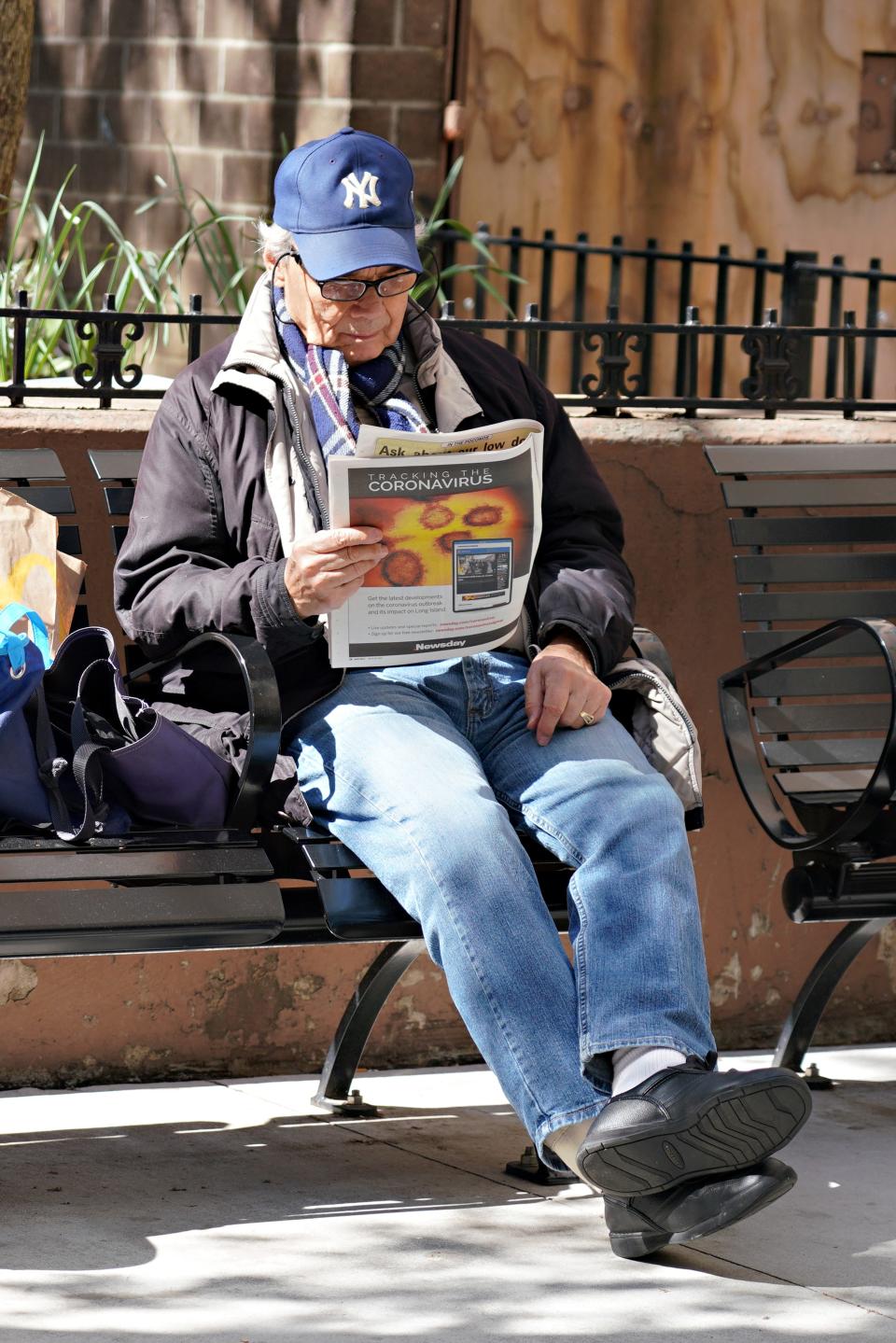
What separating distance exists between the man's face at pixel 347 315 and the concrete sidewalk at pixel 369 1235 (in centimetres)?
146

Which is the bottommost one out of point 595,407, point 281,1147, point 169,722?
point 281,1147

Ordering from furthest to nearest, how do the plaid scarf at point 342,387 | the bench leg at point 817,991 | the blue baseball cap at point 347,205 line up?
the bench leg at point 817,991 → the plaid scarf at point 342,387 → the blue baseball cap at point 347,205

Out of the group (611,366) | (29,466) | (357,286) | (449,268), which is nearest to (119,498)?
(29,466)

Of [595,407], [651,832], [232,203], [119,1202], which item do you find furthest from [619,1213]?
[232,203]

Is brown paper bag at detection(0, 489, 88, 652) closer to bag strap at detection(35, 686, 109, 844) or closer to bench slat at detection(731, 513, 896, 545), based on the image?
bag strap at detection(35, 686, 109, 844)

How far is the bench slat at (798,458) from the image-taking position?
14.2 feet

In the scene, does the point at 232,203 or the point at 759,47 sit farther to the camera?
the point at 759,47

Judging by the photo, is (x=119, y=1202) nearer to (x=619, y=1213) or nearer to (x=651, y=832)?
(x=619, y=1213)

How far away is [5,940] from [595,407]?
2.07m

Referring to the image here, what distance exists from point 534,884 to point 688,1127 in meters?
0.47

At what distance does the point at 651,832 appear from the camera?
3.29 m

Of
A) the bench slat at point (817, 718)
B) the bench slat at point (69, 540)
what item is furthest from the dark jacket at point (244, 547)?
the bench slat at point (817, 718)

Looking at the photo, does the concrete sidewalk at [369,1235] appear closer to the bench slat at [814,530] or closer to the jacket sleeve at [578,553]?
the jacket sleeve at [578,553]

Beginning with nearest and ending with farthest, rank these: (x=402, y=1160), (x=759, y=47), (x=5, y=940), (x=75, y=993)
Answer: (x=5, y=940), (x=402, y=1160), (x=75, y=993), (x=759, y=47)
